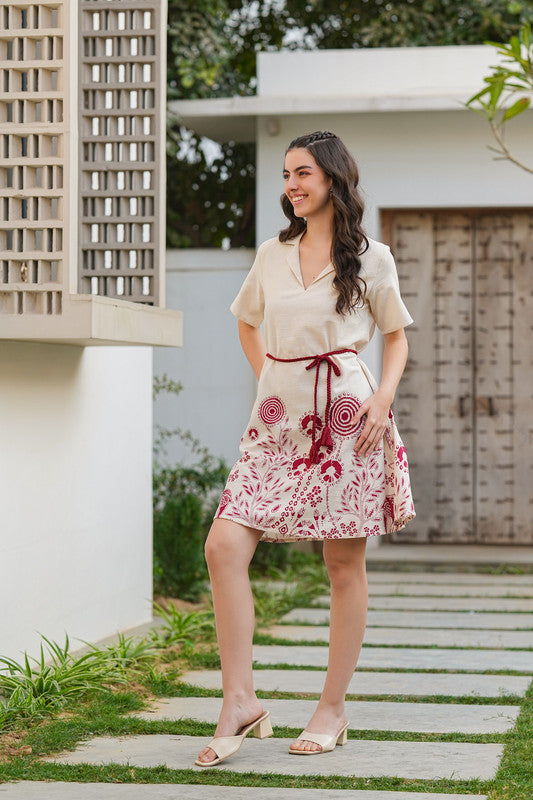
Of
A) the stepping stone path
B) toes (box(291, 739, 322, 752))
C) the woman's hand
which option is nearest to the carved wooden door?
the stepping stone path

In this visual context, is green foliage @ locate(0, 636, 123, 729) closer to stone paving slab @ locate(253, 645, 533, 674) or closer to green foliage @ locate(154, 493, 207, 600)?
stone paving slab @ locate(253, 645, 533, 674)

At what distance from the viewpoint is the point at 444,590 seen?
23.2ft

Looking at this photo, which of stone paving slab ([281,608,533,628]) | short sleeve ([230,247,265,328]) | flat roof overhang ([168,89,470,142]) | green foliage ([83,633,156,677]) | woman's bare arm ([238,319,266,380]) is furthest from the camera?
flat roof overhang ([168,89,470,142])

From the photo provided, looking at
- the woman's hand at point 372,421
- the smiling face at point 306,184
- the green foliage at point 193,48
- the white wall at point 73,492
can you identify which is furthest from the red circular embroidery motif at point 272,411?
the green foliage at point 193,48

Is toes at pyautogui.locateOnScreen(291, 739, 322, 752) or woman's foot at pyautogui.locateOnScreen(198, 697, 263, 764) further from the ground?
woman's foot at pyautogui.locateOnScreen(198, 697, 263, 764)

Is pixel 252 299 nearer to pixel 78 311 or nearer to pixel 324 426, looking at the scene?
pixel 324 426

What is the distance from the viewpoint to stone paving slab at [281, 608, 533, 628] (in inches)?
229

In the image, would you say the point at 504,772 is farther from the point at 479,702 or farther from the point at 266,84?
the point at 266,84

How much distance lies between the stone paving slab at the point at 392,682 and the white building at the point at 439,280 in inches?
153

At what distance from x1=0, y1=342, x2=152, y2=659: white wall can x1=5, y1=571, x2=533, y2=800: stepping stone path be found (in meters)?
0.67

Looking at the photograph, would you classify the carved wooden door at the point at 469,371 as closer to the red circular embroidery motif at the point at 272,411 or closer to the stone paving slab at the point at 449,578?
the stone paving slab at the point at 449,578

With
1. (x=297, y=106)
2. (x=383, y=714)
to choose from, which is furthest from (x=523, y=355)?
(x=383, y=714)

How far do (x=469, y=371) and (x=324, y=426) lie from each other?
527 cm

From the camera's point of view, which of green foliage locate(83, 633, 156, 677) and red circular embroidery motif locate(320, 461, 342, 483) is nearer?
red circular embroidery motif locate(320, 461, 342, 483)
